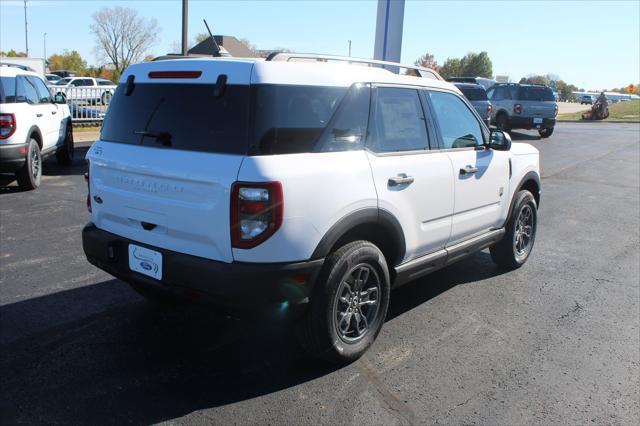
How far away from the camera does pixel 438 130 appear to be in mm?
4508

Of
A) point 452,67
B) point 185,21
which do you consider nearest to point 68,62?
point 452,67

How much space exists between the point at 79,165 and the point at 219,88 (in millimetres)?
9672

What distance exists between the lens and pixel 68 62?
292ft

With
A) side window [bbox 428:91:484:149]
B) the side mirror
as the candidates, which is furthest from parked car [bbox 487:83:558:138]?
side window [bbox 428:91:484:149]

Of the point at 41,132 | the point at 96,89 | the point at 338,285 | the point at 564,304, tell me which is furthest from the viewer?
the point at 96,89

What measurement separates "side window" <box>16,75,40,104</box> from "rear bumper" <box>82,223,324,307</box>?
6.70m

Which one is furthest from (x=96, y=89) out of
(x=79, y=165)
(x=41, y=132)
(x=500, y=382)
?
(x=500, y=382)

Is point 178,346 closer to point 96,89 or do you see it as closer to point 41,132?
point 41,132

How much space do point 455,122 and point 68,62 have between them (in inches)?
3792

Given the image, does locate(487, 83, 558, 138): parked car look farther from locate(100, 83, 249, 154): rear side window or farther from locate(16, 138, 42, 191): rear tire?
locate(100, 83, 249, 154): rear side window

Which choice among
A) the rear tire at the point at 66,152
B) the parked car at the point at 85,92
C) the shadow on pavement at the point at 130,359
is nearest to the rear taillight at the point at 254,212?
the shadow on pavement at the point at 130,359

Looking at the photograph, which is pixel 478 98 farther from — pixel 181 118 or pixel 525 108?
pixel 181 118

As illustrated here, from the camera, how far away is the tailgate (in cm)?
313

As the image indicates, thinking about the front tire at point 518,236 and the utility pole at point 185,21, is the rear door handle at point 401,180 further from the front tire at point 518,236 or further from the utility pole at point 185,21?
the utility pole at point 185,21
